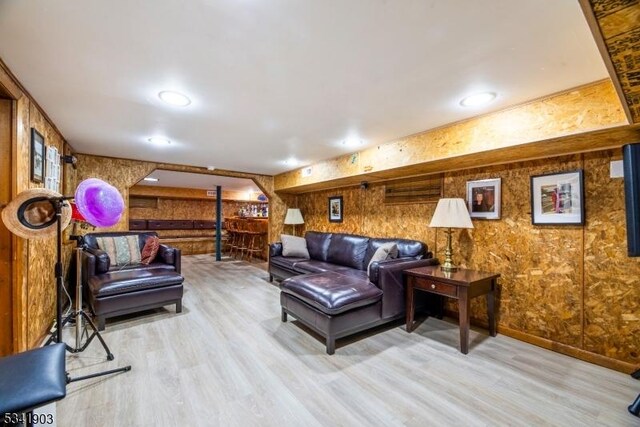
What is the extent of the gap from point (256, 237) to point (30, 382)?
6719 millimetres

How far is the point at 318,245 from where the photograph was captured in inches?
193

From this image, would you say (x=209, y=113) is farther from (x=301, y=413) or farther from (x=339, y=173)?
(x=301, y=413)

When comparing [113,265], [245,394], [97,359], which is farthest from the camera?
[113,265]

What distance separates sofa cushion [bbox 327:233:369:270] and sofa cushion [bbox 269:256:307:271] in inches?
22.7

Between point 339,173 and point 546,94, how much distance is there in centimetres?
263

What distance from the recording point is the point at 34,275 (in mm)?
2350

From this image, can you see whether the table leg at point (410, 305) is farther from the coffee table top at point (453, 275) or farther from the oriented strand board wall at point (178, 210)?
the oriented strand board wall at point (178, 210)

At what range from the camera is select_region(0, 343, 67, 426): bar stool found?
1.00m

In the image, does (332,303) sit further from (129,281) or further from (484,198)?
(129,281)

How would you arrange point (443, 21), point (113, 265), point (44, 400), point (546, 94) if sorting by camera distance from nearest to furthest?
point (44, 400) < point (443, 21) < point (546, 94) < point (113, 265)

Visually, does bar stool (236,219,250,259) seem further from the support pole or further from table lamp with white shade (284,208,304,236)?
table lamp with white shade (284,208,304,236)

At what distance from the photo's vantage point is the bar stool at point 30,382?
1.00 meters

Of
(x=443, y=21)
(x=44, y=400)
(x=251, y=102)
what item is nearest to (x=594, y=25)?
(x=443, y=21)

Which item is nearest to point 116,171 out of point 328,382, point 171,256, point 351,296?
point 171,256
